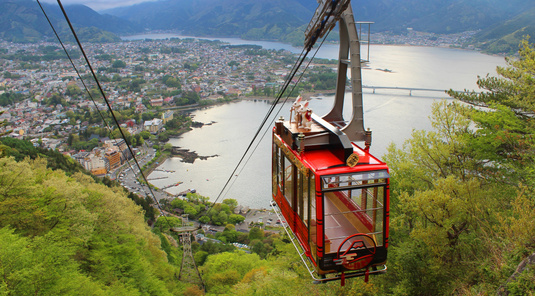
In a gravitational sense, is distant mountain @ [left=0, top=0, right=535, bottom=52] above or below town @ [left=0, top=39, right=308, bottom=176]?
above

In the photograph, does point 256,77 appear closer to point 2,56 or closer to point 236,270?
point 236,270

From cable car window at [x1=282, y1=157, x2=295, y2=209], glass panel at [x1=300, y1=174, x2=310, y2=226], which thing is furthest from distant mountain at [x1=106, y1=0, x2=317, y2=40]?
glass panel at [x1=300, y1=174, x2=310, y2=226]

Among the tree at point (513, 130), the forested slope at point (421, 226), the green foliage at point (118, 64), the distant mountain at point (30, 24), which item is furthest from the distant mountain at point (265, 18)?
the forested slope at point (421, 226)

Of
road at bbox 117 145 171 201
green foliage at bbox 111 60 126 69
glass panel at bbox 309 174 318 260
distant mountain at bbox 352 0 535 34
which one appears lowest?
road at bbox 117 145 171 201

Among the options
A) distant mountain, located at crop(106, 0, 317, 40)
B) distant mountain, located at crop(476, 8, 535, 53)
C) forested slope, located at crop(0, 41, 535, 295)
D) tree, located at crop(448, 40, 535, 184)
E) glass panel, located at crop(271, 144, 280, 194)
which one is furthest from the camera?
distant mountain, located at crop(106, 0, 317, 40)

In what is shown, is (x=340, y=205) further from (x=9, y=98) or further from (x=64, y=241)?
(x=9, y=98)

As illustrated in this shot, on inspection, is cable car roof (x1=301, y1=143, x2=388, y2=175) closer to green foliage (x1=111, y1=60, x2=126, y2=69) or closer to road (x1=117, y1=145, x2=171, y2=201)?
road (x1=117, y1=145, x2=171, y2=201)

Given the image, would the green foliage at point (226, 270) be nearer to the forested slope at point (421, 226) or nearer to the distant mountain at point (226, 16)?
the forested slope at point (421, 226)

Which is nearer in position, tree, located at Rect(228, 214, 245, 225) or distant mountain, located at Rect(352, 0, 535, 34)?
tree, located at Rect(228, 214, 245, 225)
